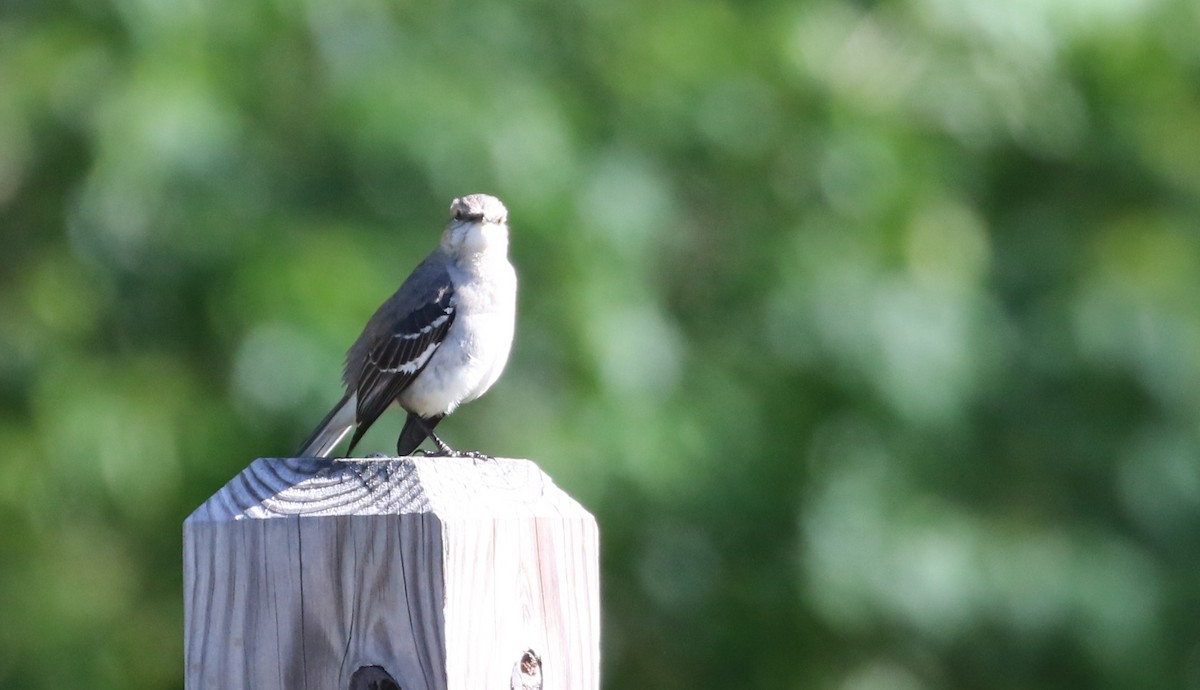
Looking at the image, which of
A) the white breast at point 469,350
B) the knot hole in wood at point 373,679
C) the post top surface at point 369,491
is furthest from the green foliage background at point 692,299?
the knot hole in wood at point 373,679

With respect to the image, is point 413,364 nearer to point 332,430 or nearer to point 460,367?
point 460,367

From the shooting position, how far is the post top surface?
6.82 feet

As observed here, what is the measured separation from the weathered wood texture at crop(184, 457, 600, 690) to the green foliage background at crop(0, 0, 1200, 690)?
11.5 ft

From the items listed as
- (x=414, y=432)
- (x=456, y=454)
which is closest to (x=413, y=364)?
(x=414, y=432)

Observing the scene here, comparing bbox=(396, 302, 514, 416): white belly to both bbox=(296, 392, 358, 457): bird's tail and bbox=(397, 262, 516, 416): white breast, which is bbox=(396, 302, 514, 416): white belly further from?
bbox=(296, 392, 358, 457): bird's tail

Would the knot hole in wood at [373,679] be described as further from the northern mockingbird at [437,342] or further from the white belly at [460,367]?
the white belly at [460,367]

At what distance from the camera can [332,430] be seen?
4.14 metres

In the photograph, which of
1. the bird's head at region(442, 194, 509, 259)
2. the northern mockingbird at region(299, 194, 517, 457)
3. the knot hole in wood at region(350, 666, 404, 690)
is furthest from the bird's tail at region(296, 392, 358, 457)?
the knot hole in wood at region(350, 666, 404, 690)

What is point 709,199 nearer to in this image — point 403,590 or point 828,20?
point 828,20

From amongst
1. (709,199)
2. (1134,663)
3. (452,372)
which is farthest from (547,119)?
(1134,663)

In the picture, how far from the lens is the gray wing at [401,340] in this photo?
407 centimetres

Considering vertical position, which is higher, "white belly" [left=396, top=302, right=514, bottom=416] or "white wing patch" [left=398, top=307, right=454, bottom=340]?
"white wing patch" [left=398, top=307, right=454, bottom=340]

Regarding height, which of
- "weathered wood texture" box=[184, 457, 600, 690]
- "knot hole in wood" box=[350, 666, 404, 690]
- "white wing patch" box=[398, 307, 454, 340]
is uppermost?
"white wing patch" box=[398, 307, 454, 340]

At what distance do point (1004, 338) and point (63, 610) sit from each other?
4.75 metres
